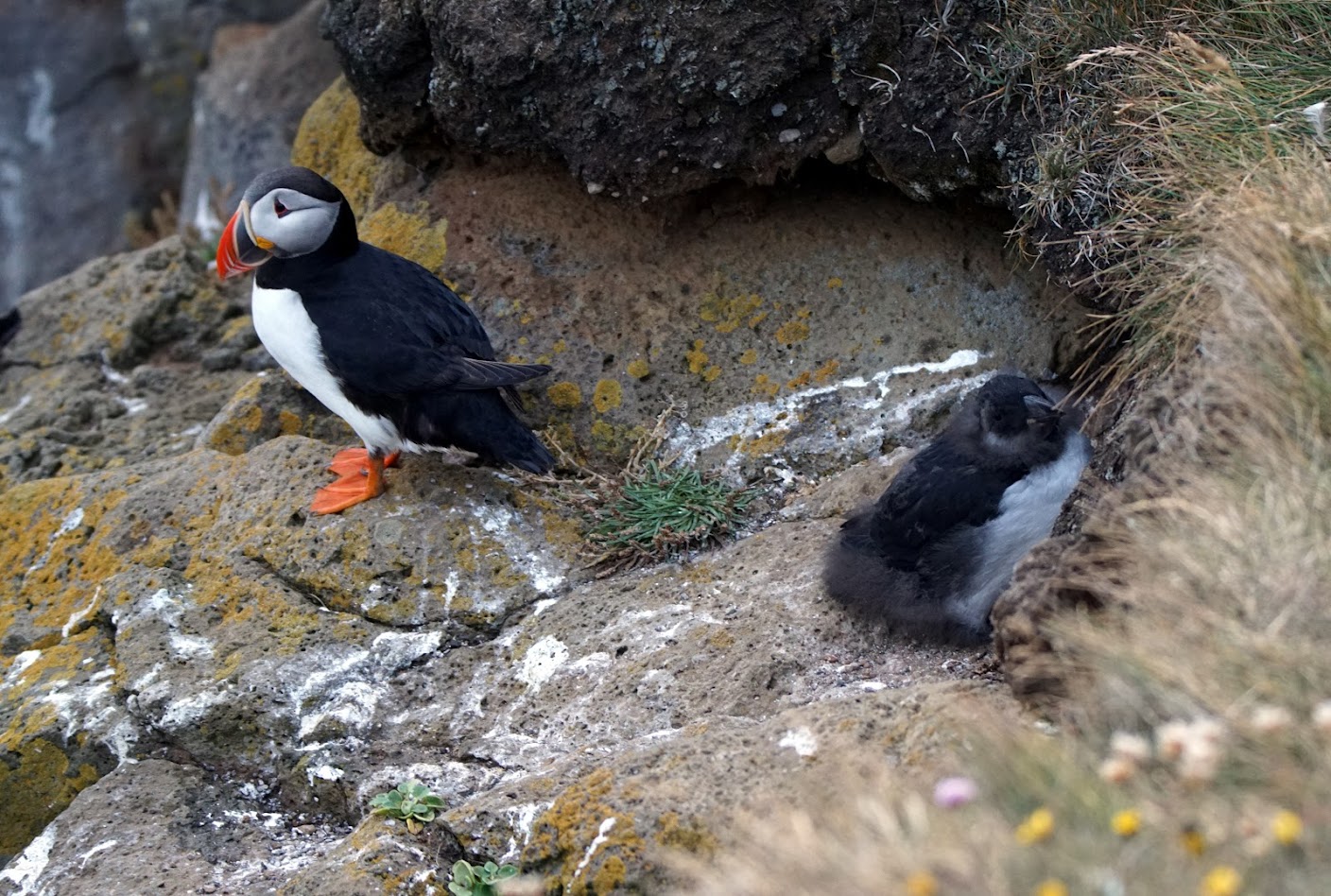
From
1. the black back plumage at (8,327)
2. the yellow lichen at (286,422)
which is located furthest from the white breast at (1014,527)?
the black back plumage at (8,327)

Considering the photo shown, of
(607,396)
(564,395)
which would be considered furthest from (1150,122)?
(564,395)

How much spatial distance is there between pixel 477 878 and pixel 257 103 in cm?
610

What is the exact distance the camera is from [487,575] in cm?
436

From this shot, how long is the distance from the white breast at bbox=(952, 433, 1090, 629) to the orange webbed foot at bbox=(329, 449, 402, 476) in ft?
6.83

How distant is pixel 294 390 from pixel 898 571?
268 centimetres

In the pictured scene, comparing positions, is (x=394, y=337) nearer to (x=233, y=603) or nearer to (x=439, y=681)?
(x=233, y=603)

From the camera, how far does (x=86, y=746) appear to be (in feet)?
12.9

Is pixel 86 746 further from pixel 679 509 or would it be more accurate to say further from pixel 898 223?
pixel 898 223

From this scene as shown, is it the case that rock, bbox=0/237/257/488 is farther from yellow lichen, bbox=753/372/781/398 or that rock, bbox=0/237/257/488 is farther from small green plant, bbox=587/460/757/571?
yellow lichen, bbox=753/372/781/398

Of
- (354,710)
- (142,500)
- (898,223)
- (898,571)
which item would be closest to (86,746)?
(354,710)

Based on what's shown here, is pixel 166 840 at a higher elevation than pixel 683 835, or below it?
below

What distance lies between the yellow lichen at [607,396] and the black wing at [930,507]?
1343 mm

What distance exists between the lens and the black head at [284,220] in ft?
15.0

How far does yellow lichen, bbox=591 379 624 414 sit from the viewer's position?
16.4ft
